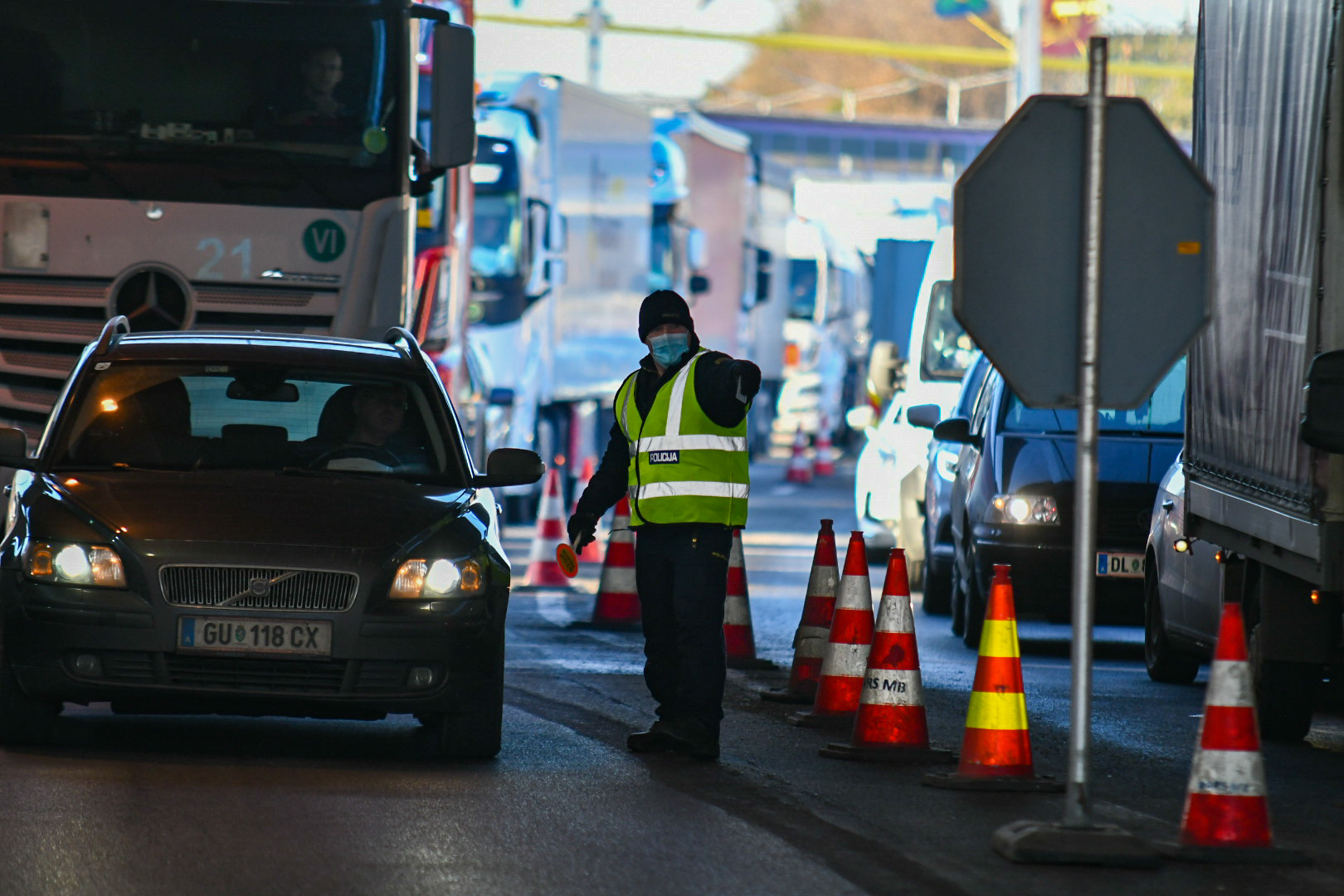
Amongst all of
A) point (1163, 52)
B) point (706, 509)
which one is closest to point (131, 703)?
point (706, 509)

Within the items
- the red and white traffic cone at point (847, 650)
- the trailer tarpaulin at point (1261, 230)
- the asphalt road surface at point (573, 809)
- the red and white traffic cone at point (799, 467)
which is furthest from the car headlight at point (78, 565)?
the red and white traffic cone at point (799, 467)

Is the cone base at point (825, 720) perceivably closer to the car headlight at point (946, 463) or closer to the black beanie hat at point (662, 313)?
the black beanie hat at point (662, 313)

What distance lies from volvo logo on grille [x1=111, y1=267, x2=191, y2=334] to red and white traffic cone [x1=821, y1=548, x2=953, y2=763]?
20.1 ft

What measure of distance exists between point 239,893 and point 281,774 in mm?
2152

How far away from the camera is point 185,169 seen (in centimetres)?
1422

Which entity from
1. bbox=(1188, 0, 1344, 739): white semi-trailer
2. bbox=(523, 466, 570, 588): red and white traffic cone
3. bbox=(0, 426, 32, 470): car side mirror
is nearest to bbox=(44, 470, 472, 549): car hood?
bbox=(0, 426, 32, 470): car side mirror

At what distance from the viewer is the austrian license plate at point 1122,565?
1445cm

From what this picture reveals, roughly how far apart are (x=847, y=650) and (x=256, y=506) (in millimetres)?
2658

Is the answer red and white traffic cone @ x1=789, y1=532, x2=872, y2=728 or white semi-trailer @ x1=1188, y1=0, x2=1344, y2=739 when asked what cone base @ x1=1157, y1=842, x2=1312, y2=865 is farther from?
red and white traffic cone @ x1=789, y1=532, x2=872, y2=728

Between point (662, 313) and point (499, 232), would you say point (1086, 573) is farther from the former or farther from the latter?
point (499, 232)

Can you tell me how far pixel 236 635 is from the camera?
8711 millimetres

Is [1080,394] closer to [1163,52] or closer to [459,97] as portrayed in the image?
[459,97]

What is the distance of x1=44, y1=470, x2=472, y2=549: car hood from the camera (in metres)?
8.89

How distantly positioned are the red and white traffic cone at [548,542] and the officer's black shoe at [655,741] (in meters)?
8.89
